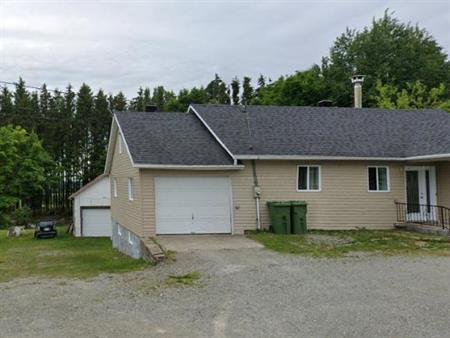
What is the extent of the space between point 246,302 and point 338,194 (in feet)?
32.8

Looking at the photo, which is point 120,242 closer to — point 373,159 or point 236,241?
point 236,241

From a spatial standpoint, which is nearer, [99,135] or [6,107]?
[6,107]

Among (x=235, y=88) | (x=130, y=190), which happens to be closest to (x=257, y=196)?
(x=130, y=190)

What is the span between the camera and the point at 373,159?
16.4 m

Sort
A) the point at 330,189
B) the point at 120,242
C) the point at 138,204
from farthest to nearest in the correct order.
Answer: the point at 120,242 → the point at 330,189 → the point at 138,204

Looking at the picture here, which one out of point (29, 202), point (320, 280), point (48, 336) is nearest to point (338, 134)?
point (320, 280)

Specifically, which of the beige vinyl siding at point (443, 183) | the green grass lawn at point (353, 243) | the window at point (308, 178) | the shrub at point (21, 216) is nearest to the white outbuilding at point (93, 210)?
the shrub at point (21, 216)

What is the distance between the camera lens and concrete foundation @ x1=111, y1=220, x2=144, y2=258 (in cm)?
1532

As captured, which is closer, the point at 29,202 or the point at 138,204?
the point at 138,204

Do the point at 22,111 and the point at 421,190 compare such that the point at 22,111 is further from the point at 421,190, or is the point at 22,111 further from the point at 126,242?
the point at 421,190

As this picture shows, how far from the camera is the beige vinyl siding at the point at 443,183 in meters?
16.4

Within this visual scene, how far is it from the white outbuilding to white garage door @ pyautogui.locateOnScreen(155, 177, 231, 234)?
17467 mm

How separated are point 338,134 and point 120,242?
409 inches

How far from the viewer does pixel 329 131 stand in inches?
706
